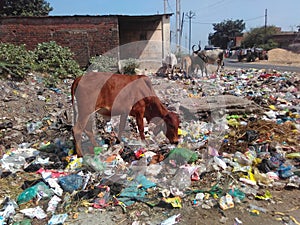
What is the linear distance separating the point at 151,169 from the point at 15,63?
678 centimetres

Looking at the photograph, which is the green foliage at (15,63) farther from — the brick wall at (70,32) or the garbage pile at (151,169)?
the garbage pile at (151,169)

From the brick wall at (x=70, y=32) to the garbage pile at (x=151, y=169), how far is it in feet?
22.3

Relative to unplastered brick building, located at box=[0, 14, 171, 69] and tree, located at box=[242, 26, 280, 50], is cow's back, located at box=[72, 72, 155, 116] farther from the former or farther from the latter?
tree, located at box=[242, 26, 280, 50]

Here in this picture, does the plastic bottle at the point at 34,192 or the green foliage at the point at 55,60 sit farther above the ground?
the green foliage at the point at 55,60

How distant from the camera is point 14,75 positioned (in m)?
7.84

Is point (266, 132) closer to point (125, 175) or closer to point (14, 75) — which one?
point (125, 175)

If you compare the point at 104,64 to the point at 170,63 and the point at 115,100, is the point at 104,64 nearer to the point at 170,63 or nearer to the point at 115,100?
the point at 170,63

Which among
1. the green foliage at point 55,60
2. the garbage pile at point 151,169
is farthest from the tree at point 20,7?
the garbage pile at point 151,169

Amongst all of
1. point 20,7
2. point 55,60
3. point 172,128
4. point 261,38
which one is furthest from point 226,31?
point 172,128

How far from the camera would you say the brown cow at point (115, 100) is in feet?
13.3

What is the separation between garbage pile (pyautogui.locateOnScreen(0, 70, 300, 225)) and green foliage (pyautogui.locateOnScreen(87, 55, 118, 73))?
19.2 ft

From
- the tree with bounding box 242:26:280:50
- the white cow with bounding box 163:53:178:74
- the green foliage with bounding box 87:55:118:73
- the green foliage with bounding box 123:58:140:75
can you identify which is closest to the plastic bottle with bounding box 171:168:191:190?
the green foliage with bounding box 87:55:118:73

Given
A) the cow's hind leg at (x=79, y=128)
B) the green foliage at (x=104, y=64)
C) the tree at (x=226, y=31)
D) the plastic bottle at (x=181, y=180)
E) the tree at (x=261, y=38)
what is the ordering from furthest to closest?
1. the tree at (x=226, y=31)
2. the tree at (x=261, y=38)
3. the green foliage at (x=104, y=64)
4. the cow's hind leg at (x=79, y=128)
5. the plastic bottle at (x=181, y=180)

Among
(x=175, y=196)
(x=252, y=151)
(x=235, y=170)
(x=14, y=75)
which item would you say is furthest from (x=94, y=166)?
(x=14, y=75)
